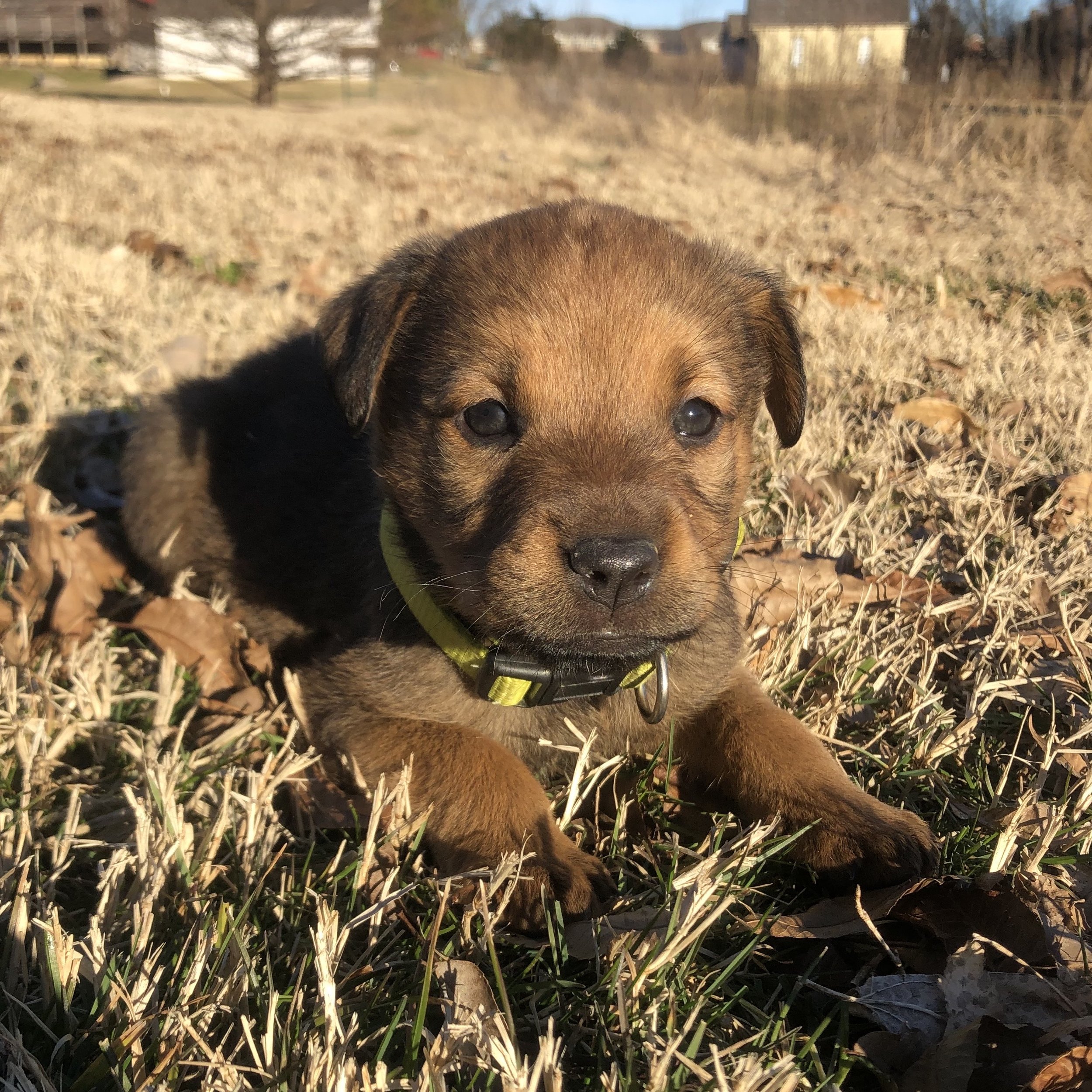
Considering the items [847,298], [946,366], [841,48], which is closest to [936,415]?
[946,366]

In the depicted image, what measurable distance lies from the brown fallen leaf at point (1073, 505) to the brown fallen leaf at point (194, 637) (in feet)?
9.58

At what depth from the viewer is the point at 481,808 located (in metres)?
2.34

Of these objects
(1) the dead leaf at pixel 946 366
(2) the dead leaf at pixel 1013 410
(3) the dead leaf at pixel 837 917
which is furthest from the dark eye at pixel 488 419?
(1) the dead leaf at pixel 946 366

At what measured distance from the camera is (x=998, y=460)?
413cm

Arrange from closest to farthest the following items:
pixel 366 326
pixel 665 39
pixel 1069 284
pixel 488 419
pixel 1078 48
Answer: pixel 488 419 → pixel 366 326 → pixel 1069 284 → pixel 1078 48 → pixel 665 39

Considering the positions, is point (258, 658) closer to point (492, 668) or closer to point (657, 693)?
point (492, 668)

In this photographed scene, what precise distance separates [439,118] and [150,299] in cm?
2291

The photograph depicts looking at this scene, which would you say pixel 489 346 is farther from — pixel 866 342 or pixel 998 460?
pixel 866 342

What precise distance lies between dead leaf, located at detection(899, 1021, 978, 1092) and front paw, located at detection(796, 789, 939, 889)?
1.54 feet

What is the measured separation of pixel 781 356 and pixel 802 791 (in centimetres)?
137

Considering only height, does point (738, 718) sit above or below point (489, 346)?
below

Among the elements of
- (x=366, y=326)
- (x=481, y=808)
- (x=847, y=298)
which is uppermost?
(x=366, y=326)

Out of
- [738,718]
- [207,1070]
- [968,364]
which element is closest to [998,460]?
[968,364]

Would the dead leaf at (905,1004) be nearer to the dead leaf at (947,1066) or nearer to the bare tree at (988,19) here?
the dead leaf at (947,1066)
